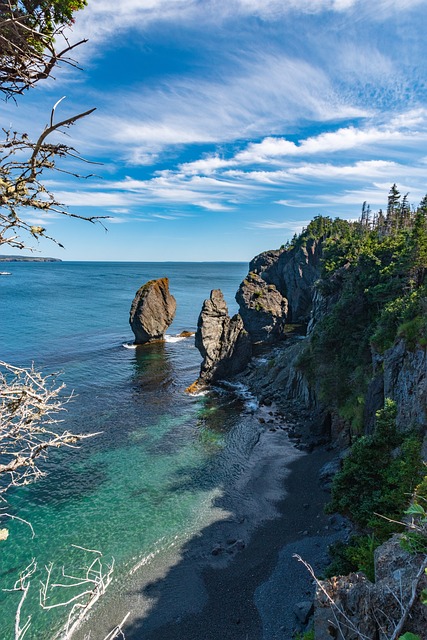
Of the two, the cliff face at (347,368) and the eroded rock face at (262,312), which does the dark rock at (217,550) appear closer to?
the cliff face at (347,368)

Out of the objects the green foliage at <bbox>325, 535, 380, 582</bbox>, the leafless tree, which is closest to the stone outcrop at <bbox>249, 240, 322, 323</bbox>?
the green foliage at <bbox>325, 535, 380, 582</bbox>

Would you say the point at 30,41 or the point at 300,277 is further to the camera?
the point at 300,277

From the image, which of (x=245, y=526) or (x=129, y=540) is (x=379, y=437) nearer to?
(x=245, y=526)

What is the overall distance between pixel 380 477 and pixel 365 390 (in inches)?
532

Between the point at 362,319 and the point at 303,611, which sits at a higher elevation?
the point at 362,319

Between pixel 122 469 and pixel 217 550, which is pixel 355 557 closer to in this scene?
pixel 217 550

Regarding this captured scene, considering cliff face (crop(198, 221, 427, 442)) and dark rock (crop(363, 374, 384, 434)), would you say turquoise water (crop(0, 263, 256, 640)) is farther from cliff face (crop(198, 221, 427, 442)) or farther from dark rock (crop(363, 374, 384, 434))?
dark rock (crop(363, 374, 384, 434))

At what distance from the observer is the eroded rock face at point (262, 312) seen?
267ft

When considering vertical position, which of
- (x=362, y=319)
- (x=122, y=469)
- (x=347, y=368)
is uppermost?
(x=362, y=319)

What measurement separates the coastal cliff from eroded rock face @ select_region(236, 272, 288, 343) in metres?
1.31

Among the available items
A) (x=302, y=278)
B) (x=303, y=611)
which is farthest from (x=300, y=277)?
(x=303, y=611)

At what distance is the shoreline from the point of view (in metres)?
19.7

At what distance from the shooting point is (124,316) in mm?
108062

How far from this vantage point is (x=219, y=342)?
58.7m
